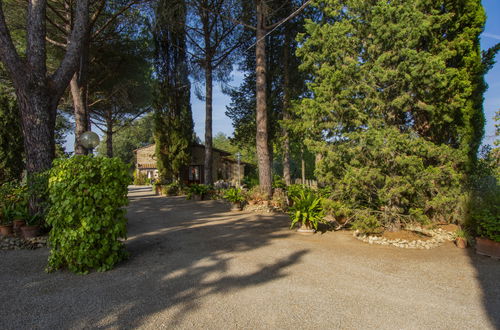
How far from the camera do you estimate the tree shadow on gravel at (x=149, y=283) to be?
2363 mm

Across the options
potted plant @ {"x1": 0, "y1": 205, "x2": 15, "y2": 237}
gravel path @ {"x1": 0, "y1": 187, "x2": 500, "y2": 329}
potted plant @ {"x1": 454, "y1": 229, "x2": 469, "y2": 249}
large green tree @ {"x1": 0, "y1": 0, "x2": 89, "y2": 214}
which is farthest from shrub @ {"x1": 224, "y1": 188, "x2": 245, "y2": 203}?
potted plant @ {"x1": 454, "y1": 229, "x2": 469, "y2": 249}

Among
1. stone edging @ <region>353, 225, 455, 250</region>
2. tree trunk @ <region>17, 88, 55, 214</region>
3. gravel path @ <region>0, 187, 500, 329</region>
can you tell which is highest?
tree trunk @ <region>17, 88, 55, 214</region>

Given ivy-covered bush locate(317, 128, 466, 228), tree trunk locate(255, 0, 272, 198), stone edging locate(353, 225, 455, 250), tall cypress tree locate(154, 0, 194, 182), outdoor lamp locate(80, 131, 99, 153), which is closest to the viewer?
stone edging locate(353, 225, 455, 250)

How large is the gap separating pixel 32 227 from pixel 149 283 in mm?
3708

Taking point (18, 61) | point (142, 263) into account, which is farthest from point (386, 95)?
point (18, 61)

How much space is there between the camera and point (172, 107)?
15492 mm

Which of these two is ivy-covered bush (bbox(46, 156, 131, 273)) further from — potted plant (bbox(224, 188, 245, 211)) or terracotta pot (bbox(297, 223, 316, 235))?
potted plant (bbox(224, 188, 245, 211))

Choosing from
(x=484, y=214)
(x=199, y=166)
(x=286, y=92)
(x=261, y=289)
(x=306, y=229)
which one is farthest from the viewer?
(x=199, y=166)

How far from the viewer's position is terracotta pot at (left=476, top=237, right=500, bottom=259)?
3.77 metres

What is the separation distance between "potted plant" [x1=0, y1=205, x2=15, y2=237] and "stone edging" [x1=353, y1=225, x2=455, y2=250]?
7161 millimetres

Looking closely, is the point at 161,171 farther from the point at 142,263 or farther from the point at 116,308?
the point at 116,308

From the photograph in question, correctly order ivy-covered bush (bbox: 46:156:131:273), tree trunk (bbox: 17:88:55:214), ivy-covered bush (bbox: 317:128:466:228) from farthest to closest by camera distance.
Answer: tree trunk (bbox: 17:88:55:214) < ivy-covered bush (bbox: 317:128:466:228) < ivy-covered bush (bbox: 46:156:131:273)

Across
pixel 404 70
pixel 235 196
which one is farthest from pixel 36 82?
pixel 404 70

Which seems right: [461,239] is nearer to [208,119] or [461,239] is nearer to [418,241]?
[418,241]
